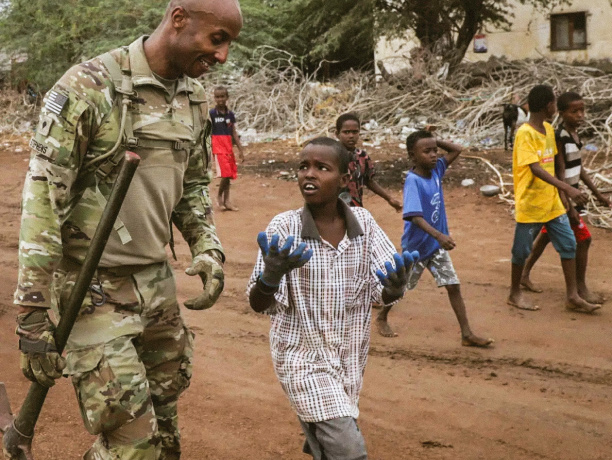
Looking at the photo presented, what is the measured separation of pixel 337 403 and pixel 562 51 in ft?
65.4

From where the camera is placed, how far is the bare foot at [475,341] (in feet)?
18.3

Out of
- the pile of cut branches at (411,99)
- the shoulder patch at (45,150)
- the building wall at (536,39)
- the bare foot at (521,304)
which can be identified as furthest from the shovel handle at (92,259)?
the building wall at (536,39)

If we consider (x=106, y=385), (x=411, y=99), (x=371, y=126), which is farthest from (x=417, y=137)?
(x=411, y=99)

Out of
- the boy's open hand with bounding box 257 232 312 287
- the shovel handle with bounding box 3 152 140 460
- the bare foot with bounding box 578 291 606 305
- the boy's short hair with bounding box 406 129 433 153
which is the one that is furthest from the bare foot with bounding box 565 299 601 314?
the shovel handle with bounding box 3 152 140 460

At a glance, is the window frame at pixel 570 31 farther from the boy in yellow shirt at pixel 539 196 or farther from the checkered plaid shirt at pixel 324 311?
the checkered plaid shirt at pixel 324 311

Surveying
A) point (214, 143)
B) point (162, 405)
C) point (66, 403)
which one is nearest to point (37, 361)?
point (162, 405)

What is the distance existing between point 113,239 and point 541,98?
4.16 meters

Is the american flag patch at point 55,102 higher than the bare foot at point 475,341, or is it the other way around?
the american flag patch at point 55,102

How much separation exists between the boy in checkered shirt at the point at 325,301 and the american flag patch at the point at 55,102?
2.83ft

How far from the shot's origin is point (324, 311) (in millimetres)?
3055

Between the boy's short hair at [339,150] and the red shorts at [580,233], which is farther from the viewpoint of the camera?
the red shorts at [580,233]

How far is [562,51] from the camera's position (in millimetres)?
21000

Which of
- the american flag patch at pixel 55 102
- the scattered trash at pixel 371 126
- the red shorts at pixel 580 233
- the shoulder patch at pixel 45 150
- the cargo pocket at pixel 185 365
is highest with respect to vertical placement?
the american flag patch at pixel 55 102

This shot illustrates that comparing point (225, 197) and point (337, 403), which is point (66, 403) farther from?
point (225, 197)
